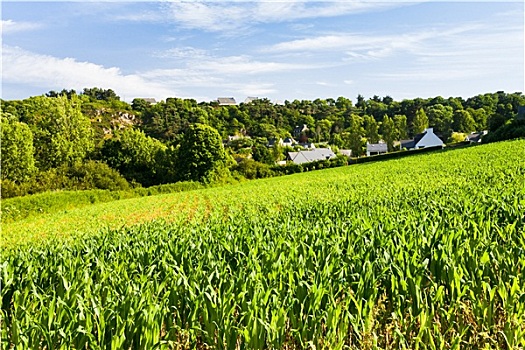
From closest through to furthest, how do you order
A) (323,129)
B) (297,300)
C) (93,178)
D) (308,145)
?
1. (297,300)
2. (93,178)
3. (308,145)
4. (323,129)

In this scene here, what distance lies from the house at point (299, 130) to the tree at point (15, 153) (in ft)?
327

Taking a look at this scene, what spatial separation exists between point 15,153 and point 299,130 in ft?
342

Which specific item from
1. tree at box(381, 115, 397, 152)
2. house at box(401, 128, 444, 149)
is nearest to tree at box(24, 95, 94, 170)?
house at box(401, 128, 444, 149)

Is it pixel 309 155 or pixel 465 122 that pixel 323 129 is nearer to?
pixel 309 155

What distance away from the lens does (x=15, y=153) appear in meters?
47.7

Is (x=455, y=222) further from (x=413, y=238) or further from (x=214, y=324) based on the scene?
(x=214, y=324)

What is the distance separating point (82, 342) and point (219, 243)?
263 cm

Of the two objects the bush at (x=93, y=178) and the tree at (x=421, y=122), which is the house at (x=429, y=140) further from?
the bush at (x=93, y=178)

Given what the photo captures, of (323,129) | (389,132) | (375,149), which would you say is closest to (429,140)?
(389,132)

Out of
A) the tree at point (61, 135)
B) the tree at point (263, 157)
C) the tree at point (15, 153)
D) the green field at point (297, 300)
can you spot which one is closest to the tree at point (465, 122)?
the tree at point (263, 157)

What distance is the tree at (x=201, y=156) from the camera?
185ft

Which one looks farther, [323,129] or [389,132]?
[323,129]

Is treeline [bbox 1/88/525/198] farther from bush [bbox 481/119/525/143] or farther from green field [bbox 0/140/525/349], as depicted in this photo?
green field [bbox 0/140/525/349]

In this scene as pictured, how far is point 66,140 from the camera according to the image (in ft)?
192
